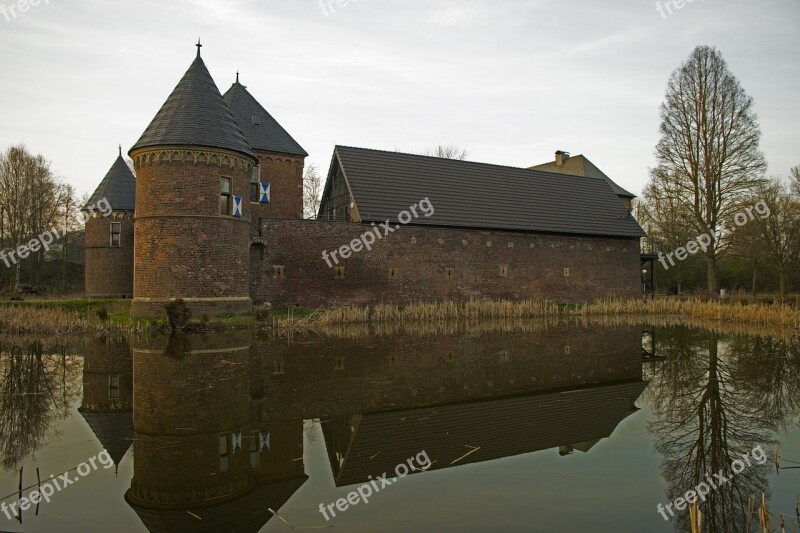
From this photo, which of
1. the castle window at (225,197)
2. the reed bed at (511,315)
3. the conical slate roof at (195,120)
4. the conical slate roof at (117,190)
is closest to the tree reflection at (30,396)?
the reed bed at (511,315)

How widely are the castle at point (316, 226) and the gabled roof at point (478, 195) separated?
71 millimetres

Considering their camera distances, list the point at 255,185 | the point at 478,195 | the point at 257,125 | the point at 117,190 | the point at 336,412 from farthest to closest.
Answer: the point at 478,195
the point at 117,190
the point at 257,125
the point at 255,185
the point at 336,412

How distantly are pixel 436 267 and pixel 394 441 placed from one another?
17000 millimetres

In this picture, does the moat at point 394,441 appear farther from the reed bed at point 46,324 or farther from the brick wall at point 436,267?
the brick wall at point 436,267

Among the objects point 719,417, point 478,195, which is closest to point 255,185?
point 478,195

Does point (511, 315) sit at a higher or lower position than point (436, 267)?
lower

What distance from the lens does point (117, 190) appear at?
76.2 ft

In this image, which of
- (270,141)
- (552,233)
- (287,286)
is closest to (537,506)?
(287,286)

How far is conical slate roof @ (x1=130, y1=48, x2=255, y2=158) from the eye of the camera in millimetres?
16516

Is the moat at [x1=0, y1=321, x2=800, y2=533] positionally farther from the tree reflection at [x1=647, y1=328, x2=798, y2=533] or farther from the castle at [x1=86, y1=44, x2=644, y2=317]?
the castle at [x1=86, y1=44, x2=644, y2=317]

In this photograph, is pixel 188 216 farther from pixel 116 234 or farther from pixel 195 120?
pixel 116 234

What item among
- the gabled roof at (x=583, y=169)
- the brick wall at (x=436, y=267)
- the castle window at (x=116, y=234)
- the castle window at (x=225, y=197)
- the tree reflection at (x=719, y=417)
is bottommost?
the tree reflection at (x=719, y=417)

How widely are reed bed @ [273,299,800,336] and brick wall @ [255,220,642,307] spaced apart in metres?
0.99

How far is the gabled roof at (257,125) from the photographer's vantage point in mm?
22656
